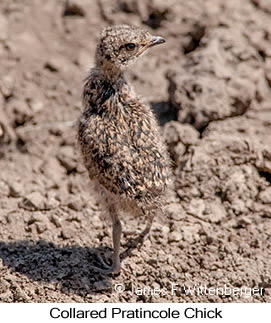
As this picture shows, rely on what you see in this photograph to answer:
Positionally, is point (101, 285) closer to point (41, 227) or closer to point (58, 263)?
point (58, 263)

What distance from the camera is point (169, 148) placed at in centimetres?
689

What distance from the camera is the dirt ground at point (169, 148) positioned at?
5.88 meters

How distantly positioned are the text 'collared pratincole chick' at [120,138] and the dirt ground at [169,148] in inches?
19.0

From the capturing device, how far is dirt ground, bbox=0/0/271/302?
5879 millimetres

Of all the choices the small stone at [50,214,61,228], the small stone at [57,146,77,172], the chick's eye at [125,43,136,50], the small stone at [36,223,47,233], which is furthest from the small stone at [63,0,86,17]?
the small stone at [36,223,47,233]

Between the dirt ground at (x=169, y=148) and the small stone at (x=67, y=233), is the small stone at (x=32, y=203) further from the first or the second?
the small stone at (x=67, y=233)

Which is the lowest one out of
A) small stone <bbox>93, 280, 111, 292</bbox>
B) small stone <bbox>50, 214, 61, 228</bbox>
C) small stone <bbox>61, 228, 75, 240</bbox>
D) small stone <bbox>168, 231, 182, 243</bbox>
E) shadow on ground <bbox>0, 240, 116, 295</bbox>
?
small stone <bbox>93, 280, 111, 292</bbox>

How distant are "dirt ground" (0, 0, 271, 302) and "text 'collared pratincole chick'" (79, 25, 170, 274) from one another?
19.0 inches

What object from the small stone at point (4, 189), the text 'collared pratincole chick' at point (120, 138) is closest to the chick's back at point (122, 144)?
the text 'collared pratincole chick' at point (120, 138)

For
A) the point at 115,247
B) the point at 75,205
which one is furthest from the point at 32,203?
the point at 115,247

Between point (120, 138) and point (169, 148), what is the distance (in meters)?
1.52

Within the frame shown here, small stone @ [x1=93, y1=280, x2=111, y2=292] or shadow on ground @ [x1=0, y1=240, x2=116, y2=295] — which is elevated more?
shadow on ground @ [x1=0, y1=240, x2=116, y2=295]

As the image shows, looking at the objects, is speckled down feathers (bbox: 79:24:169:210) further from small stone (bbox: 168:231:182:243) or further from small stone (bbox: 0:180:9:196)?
small stone (bbox: 0:180:9:196)

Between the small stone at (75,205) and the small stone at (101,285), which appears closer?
the small stone at (101,285)
